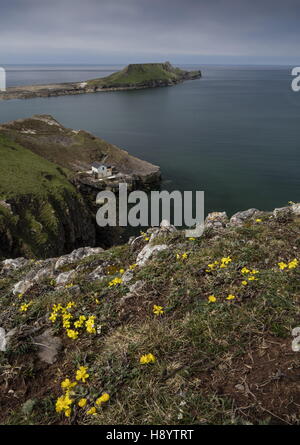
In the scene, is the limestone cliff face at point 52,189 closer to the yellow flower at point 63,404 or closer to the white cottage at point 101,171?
the white cottage at point 101,171

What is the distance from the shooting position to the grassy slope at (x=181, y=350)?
4605 mm

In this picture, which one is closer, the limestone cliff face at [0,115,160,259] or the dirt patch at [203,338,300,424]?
the dirt patch at [203,338,300,424]

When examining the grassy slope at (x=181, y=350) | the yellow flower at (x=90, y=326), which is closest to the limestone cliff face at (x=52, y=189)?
the grassy slope at (x=181, y=350)

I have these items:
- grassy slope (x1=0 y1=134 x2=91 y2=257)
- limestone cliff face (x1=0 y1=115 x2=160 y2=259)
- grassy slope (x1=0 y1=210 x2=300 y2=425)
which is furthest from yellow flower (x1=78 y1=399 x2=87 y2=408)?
grassy slope (x1=0 y1=134 x2=91 y2=257)

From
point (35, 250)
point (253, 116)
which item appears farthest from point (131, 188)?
point (253, 116)

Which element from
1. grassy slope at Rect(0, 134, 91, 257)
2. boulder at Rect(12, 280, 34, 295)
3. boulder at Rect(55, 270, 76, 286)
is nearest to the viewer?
boulder at Rect(12, 280, 34, 295)

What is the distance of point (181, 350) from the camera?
5.68 m

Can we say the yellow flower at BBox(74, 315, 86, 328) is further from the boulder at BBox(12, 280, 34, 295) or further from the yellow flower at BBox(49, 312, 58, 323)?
the boulder at BBox(12, 280, 34, 295)

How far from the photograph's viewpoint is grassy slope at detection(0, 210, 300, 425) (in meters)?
4.61

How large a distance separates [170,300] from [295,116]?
6262 inches

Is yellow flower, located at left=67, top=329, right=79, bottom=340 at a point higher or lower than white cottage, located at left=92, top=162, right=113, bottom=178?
higher

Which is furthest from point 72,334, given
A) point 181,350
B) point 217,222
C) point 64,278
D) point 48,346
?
point 217,222

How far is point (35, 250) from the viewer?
36.9m

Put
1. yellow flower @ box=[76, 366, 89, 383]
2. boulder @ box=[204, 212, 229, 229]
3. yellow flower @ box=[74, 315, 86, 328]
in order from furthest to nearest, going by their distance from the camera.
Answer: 1. boulder @ box=[204, 212, 229, 229]
2. yellow flower @ box=[74, 315, 86, 328]
3. yellow flower @ box=[76, 366, 89, 383]
